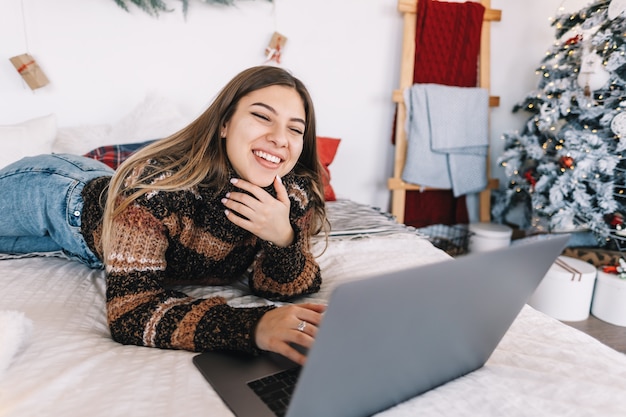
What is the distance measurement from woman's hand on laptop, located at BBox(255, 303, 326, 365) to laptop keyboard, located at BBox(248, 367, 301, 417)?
0.03 metres

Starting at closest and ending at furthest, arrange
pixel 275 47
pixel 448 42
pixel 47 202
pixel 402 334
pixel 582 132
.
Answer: pixel 402 334 → pixel 47 202 → pixel 582 132 → pixel 275 47 → pixel 448 42

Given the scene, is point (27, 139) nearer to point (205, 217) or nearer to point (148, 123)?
point (148, 123)

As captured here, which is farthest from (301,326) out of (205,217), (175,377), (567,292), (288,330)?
(567,292)

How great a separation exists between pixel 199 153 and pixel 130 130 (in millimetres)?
1089

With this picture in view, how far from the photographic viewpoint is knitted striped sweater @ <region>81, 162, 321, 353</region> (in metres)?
0.76

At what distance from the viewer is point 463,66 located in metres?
2.37

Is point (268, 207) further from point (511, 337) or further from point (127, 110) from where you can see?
point (127, 110)

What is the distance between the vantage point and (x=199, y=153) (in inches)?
36.8

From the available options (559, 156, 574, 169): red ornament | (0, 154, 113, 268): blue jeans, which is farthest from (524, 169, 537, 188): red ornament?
(0, 154, 113, 268): blue jeans

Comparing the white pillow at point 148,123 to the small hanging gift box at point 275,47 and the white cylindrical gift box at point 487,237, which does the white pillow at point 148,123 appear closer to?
the small hanging gift box at point 275,47

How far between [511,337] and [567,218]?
4.86 ft

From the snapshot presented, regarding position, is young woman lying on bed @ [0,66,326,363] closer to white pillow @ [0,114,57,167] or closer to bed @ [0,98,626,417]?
bed @ [0,98,626,417]

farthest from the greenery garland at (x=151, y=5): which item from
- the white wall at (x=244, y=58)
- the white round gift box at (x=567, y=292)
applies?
the white round gift box at (x=567, y=292)

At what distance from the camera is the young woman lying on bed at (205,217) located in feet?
2.50
